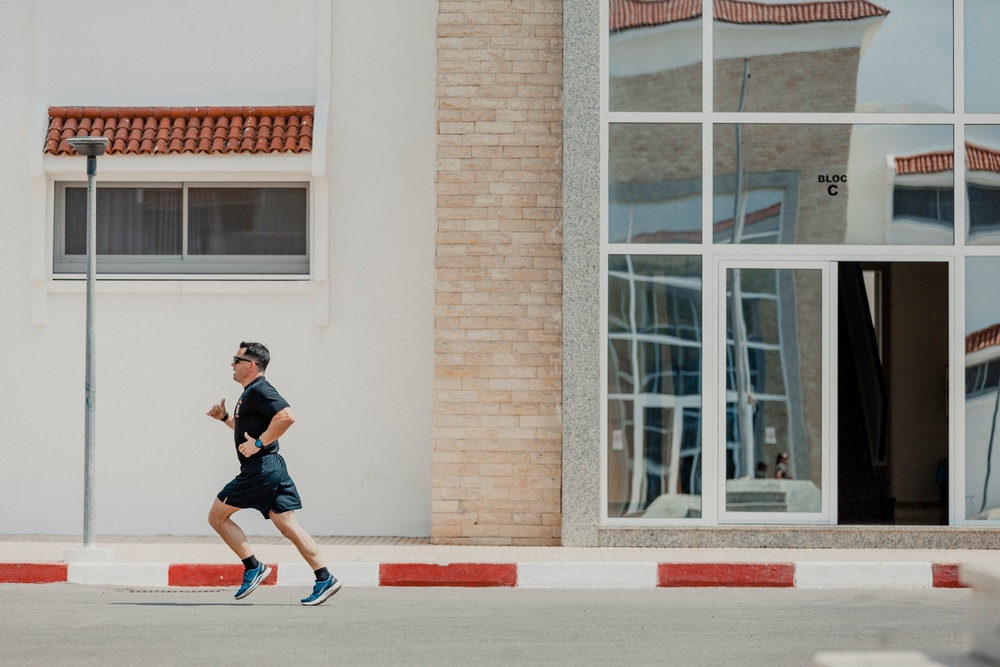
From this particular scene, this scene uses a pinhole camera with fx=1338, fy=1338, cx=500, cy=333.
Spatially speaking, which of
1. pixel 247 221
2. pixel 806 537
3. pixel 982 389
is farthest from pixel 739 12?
pixel 247 221

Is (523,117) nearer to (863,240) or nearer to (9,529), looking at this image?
(863,240)

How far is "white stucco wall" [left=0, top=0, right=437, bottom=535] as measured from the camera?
12336 mm

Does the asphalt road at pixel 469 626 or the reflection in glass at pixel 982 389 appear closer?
the asphalt road at pixel 469 626

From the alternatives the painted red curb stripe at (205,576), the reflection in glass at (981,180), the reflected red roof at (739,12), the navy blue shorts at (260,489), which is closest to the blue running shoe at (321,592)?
the navy blue shorts at (260,489)

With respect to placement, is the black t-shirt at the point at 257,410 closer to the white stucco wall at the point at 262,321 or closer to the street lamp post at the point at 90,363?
the street lamp post at the point at 90,363

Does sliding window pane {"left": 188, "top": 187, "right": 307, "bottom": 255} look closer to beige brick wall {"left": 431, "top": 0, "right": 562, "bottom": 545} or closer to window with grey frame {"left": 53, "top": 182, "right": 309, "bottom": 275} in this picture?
window with grey frame {"left": 53, "top": 182, "right": 309, "bottom": 275}

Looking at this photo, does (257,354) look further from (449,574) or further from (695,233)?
(695,233)

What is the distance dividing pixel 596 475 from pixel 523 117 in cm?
314

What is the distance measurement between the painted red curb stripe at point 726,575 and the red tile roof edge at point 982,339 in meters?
2.85

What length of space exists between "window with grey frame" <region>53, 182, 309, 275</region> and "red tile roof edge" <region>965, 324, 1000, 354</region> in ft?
19.5

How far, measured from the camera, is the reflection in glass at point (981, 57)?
37.2 feet

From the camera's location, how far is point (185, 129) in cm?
1231

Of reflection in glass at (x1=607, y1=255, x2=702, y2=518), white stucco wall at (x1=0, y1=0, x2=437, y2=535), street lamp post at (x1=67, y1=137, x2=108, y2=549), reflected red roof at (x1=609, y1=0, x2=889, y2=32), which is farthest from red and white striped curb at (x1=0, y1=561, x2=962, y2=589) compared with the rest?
reflected red roof at (x1=609, y1=0, x2=889, y2=32)

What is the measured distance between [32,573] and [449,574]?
10.1ft
